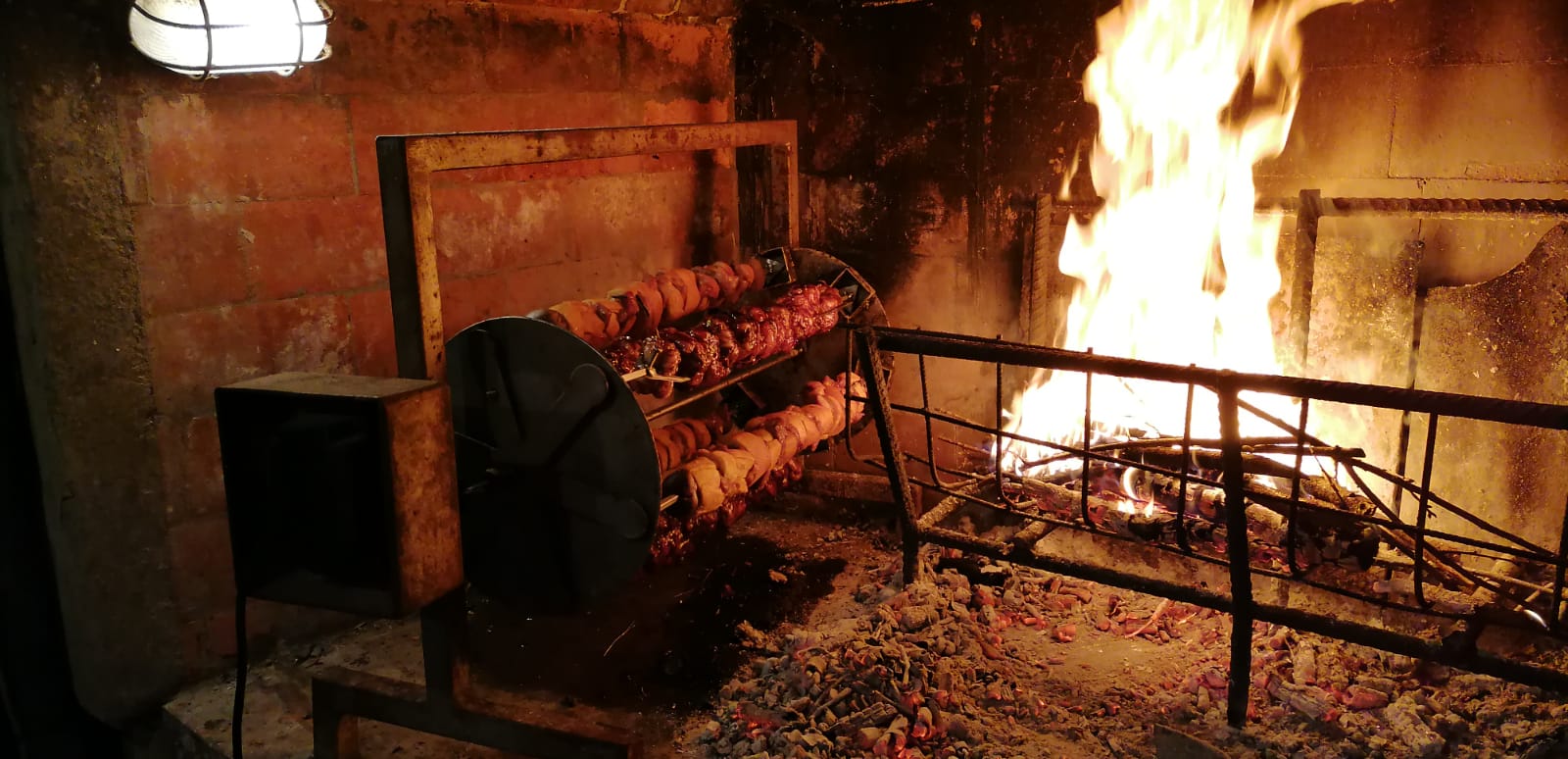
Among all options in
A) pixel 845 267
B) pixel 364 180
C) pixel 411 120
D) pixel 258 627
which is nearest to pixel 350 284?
pixel 364 180

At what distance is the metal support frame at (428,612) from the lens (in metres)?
3.75

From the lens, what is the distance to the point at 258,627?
5129 mm

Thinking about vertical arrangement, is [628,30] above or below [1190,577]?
above

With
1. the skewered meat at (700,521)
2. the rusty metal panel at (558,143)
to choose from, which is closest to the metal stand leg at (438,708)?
A: the skewered meat at (700,521)

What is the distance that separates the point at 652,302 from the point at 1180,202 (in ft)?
10.8

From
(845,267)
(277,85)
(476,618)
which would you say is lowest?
(476,618)

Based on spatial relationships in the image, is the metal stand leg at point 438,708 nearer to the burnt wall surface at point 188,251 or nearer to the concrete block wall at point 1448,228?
the burnt wall surface at point 188,251

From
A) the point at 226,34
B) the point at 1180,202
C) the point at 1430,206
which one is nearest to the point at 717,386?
the point at 226,34

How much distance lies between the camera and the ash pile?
12.7 feet

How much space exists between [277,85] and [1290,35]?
5.29 metres

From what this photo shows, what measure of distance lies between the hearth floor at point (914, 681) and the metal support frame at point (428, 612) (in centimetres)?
17

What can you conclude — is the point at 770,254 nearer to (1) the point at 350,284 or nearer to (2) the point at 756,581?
(2) the point at 756,581

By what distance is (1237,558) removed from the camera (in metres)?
3.85

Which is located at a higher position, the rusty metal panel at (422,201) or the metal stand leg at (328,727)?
the rusty metal panel at (422,201)
